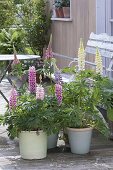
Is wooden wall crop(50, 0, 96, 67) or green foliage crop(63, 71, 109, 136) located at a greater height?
wooden wall crop(50, 0, 96, 67)

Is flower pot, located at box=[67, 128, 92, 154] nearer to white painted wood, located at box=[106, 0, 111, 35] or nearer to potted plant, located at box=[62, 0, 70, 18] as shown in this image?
white painted wood, located at box=[106, 0, 111, 35]

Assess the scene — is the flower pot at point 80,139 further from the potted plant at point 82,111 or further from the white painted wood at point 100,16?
the white painted wood at point 100,16

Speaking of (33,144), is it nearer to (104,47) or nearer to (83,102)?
(83,102)

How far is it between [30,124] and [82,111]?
1.86ft

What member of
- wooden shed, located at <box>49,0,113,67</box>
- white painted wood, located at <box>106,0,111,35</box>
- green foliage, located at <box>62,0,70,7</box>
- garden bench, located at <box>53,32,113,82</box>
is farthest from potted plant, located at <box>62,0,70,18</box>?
garden bench, located at <box>53,32,113,82</box>

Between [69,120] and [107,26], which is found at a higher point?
[107,26]

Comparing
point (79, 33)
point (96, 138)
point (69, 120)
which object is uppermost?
point (79, 33)

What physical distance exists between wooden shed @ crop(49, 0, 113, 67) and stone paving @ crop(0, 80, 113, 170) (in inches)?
102

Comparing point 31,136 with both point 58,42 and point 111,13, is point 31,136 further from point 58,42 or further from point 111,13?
point 58,42

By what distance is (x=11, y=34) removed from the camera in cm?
1055

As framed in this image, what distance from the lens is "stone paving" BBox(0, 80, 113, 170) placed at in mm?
4324

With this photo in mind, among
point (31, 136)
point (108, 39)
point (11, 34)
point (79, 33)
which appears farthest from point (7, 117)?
point (11, 34)

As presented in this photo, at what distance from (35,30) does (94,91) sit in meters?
5.91

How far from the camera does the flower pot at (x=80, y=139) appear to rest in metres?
4.62
